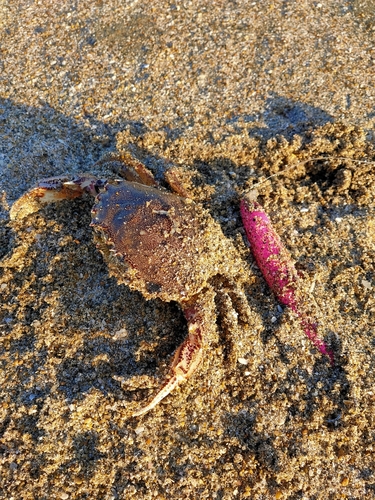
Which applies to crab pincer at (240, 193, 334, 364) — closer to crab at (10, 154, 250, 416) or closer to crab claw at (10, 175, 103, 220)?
crab at (10, 154, 250, 416)

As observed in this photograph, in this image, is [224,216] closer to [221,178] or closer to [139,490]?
[221,178]

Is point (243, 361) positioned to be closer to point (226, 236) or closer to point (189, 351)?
point (189, 351)

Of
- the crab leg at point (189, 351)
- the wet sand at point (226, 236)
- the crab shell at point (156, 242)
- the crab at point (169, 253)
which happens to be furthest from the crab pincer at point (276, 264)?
the crab leg at point (189, 351)

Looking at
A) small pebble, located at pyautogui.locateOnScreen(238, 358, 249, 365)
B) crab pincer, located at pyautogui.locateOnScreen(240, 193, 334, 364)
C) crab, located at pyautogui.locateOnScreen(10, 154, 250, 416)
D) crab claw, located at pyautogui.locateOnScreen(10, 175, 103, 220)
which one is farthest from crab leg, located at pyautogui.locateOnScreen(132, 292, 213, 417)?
crab claw, located at pyautogui.locateOnScreen(10, 175, 103, 220)

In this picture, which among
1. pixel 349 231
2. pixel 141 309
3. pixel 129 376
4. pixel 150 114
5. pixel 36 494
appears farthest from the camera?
pixel 150 114

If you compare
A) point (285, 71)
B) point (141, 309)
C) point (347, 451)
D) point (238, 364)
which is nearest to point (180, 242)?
point (141, 309)

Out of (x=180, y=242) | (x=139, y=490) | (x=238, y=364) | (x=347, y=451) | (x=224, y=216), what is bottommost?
(x=347, y=451)

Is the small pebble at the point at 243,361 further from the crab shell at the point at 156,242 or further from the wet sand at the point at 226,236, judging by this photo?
the crab shell at the point at 156,242
